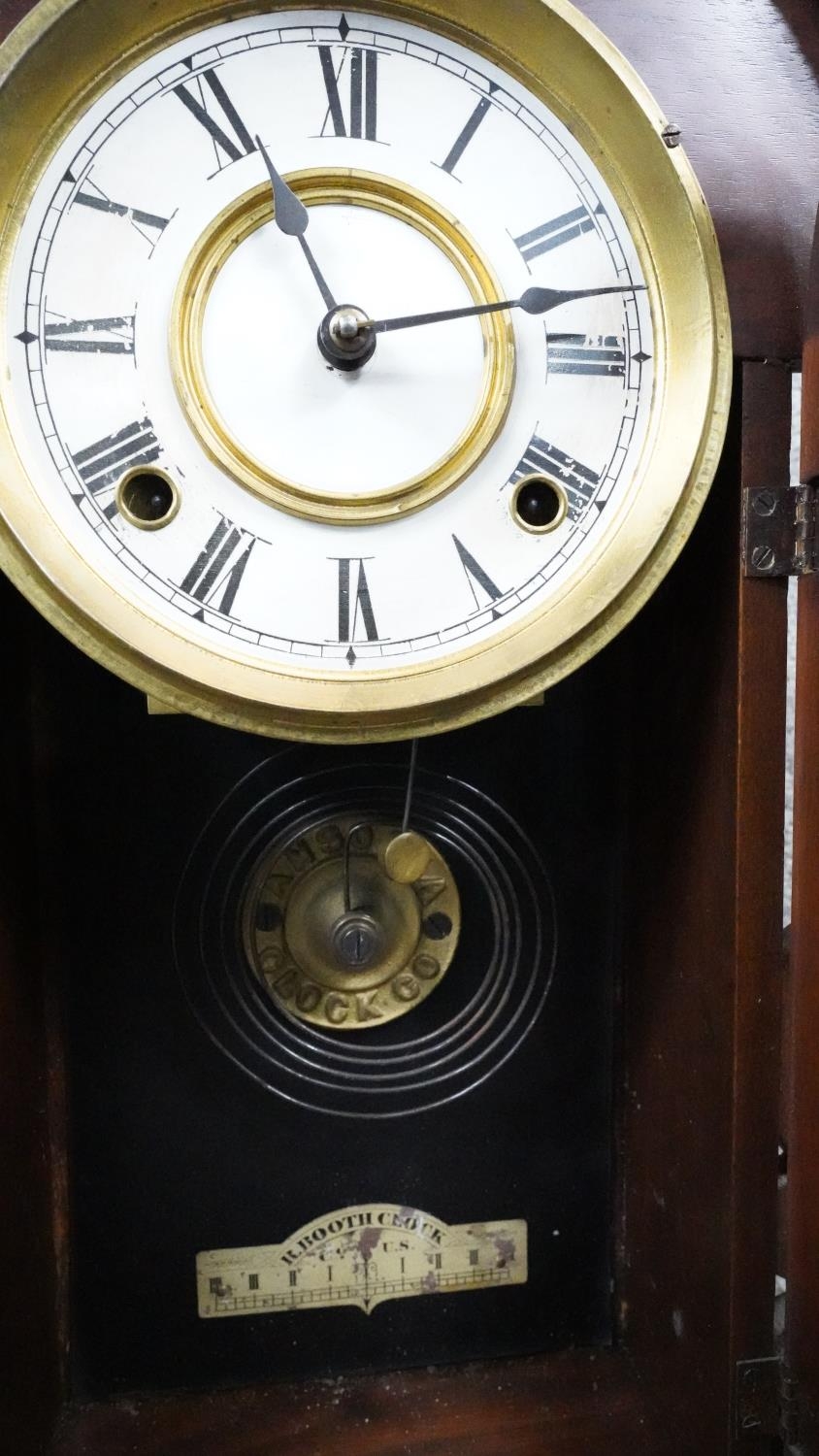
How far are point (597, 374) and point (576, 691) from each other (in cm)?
36

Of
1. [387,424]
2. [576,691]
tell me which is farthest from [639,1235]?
[387,424]

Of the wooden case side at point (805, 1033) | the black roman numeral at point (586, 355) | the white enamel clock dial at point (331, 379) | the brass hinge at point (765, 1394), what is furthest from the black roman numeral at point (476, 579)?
the brass hinge at point (765, 1394)

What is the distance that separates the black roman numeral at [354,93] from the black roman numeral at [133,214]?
15 centimetres

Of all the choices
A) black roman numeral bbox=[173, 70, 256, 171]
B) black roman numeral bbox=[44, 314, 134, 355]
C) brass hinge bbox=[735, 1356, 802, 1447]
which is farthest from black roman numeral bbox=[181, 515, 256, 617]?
brass hinge bbox=[735, 1356, 802, 1447]

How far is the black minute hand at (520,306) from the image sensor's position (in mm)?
870

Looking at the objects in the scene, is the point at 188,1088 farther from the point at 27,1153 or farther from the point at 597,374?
the point at 597,374

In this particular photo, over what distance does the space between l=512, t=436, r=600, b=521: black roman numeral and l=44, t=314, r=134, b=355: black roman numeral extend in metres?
0.32

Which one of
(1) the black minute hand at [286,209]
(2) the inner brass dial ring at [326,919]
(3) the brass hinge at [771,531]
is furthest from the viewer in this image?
(2) the inner brass dial ring at [326,919]

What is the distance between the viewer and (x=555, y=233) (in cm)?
91

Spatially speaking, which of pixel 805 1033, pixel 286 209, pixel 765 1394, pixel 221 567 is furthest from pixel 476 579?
pixel 765 1394

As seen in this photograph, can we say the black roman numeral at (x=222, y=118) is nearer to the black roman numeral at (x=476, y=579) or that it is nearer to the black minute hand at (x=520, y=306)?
the black minute hand at (x=520, y=306)

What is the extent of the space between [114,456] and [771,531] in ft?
1.77

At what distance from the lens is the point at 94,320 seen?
0.86 meters

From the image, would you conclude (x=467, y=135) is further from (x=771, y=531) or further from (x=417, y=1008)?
(x=417, y=1008)
